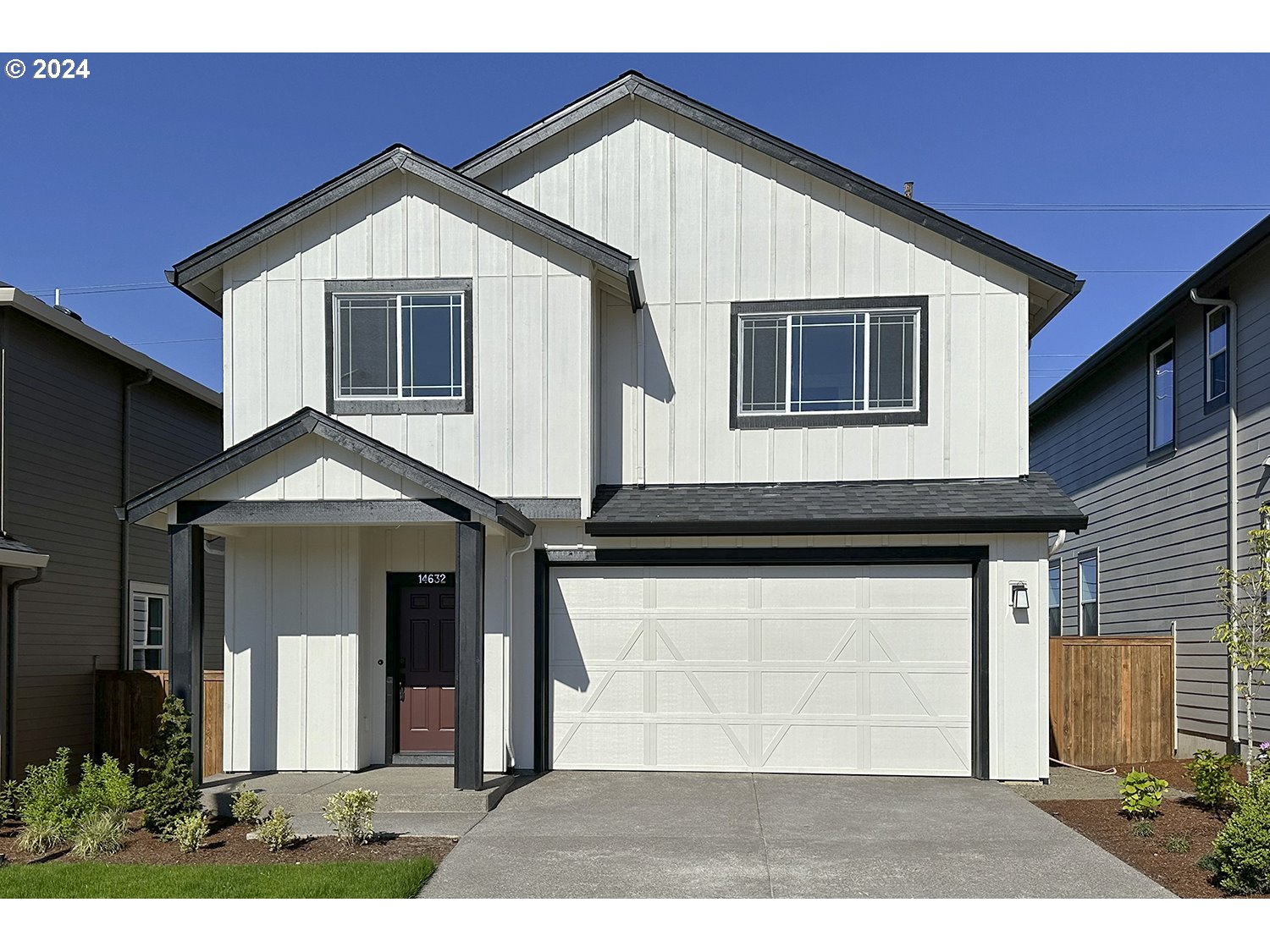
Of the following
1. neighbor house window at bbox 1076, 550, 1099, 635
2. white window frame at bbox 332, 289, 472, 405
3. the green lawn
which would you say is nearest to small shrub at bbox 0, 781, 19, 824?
the green lawn

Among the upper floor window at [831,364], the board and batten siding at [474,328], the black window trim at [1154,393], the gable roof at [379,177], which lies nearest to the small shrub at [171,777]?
the board and batten siding at [474,328]

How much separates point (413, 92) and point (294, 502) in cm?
1124

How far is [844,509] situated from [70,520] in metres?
9.30

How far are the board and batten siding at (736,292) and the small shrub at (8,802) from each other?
652cm

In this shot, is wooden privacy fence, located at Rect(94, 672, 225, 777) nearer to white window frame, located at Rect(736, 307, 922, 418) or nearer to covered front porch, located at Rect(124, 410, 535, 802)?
covered front porch, located at Rect(124, 410, 535, 802)

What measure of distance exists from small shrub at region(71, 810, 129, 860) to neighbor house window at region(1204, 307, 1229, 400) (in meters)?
12.0

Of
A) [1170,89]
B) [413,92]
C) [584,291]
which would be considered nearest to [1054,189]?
[1170,89]

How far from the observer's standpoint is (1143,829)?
884 centimetres

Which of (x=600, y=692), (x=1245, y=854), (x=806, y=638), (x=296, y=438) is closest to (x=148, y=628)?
(x=296, y=438)

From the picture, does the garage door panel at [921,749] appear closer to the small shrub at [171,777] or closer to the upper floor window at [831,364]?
the upper floor window at [831,364]

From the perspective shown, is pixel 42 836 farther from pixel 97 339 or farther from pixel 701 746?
pixel 97 339

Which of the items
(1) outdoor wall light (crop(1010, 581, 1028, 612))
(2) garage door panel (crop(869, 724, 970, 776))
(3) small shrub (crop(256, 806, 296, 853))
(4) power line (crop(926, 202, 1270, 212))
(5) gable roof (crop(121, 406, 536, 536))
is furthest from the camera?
(4) power line (crop(926, 202, 1270, 212))

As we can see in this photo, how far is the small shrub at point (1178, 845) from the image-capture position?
26.7ft

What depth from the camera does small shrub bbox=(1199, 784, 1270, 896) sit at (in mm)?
6855
